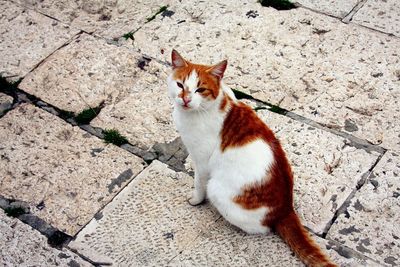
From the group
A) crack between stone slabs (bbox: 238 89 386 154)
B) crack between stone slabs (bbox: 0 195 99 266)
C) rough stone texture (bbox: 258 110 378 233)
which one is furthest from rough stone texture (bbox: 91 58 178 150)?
crack between stone slabs (bbox: 0 195 99 266)

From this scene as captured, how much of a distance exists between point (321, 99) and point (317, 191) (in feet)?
2.50

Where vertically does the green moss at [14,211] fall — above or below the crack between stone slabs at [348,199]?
below

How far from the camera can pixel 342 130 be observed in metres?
3.21

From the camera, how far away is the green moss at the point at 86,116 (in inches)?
132

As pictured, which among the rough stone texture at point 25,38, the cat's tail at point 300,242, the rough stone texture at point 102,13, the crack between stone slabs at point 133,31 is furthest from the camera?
the rough stone texture at point 102,13

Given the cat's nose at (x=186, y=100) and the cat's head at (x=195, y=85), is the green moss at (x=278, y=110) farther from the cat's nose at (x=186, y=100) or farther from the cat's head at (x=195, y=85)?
the cat's nose at (x=186, y=100)

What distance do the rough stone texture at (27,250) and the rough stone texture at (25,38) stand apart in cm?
130

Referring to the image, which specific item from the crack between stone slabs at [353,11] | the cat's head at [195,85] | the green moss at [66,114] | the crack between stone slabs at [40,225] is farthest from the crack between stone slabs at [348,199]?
the green moss at [66,114]

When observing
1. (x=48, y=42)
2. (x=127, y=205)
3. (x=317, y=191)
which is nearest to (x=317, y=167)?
(x=317, y=191)

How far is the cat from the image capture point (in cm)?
248

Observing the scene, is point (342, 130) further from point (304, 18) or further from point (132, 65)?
point (132, 65)

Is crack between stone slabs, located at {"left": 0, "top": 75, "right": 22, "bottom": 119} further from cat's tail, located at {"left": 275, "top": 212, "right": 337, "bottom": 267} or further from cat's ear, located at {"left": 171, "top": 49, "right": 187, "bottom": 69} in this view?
cat's tail, located at {"left": 275, "top": 212, "right": 337, "bottom": 267}

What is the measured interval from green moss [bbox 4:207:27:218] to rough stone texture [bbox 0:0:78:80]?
1156mm

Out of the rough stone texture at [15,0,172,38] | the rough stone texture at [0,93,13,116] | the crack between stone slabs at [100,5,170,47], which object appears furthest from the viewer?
the rough stone texture at [15,0,172,38]
